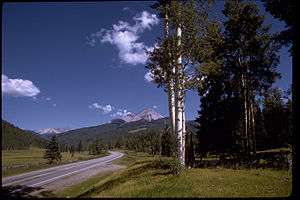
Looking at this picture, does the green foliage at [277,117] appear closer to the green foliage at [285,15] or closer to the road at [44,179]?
the green foliage at [285,15]

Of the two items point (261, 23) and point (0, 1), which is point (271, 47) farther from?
point (0, 1)

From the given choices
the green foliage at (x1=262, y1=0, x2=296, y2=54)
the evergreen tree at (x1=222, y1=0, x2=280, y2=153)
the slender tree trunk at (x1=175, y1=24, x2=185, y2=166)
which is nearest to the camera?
the green foliage at (x1=262, y1=0, x2=296, y2=54)

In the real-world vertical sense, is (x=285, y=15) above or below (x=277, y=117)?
above

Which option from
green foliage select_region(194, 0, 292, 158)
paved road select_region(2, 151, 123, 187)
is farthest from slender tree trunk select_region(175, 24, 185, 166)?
paved road select_region(2, 151, 123, 187)

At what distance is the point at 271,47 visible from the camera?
50.1 feet

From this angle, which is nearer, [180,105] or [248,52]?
[180,105]

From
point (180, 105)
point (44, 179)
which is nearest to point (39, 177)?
point (44, 179)

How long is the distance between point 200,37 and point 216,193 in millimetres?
9064

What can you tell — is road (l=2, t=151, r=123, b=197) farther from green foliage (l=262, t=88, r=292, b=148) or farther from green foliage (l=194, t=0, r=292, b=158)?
green foliage (l=262, t=88, r=292, b=148)

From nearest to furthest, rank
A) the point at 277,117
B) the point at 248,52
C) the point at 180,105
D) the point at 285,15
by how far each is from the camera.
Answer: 1. the point at 285,15
2. the point at 180,105
3. the point at 248,52
4. the point at 277,117

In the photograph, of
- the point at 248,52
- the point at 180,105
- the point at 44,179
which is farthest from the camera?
the point at 44,179

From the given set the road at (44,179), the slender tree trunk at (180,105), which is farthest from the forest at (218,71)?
the road at (44,179)

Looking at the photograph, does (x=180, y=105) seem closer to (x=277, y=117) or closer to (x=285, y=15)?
(x=285, y=15)

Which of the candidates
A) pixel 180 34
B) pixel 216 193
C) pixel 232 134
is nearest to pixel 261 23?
pixel 180 34
